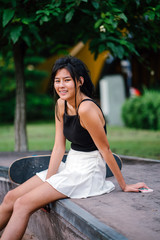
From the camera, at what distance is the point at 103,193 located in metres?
3.14

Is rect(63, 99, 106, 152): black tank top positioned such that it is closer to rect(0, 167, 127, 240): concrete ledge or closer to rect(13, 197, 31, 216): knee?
rect(0, 167, 127, 240): concrete ledge

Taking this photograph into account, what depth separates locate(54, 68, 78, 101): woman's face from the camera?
302 centimetres

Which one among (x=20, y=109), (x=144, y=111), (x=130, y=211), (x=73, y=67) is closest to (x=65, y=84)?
(x=73, y=67)

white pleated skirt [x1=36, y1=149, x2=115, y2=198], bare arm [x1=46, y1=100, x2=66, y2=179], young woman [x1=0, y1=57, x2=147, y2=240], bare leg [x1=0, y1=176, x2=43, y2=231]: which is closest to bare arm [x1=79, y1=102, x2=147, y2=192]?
young woman [x1=0, y1=57, x2=147, y2=240]

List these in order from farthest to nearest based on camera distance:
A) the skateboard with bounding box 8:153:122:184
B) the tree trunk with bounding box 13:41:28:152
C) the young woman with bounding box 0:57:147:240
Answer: the tree trunk with bounding box 13:41:28:152 → the skateboard with bounding box 8:153:122:184 → the young woman with bounding box 0:57:147:240

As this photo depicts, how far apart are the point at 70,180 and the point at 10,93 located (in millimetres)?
20796

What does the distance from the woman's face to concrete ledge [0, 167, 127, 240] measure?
0.84 metres

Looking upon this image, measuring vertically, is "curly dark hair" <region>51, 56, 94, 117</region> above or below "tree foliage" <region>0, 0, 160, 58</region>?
below

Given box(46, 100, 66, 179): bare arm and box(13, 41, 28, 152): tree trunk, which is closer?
box(46, 100, 66, 179): bare arm

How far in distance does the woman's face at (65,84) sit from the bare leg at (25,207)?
74 cm

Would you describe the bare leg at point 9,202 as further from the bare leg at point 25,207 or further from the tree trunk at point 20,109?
the tree trunk at point 20,109

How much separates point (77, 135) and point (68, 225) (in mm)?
732

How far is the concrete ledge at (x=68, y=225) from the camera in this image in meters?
2.26

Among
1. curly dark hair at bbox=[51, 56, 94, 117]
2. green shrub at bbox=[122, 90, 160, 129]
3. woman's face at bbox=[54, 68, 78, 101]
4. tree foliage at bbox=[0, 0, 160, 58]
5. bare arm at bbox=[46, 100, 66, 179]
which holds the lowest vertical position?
green shrub at bbox=[122, 90, 160, 129]
